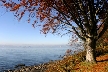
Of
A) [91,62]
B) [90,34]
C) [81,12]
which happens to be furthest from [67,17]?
[91,62]

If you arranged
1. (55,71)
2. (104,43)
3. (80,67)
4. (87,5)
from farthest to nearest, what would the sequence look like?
(104,43)
(55,71)
(80,67)
(87,5)

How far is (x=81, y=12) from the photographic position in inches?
676

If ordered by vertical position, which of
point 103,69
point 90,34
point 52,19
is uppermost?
point 52,19

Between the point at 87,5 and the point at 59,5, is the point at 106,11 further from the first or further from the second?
the point at 59,5

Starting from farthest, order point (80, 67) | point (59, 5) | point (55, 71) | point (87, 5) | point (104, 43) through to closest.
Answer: point (104, 43) → point (55, 71) → point (80, 67) → point (87, 5) → point (59, 5)

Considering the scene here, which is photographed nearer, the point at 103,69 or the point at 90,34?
the point at 103,69

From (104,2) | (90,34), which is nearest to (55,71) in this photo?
(90,34)

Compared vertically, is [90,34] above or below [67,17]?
below

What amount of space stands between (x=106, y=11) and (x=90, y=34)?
255 centimetres

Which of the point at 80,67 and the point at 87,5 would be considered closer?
the point at 87,5

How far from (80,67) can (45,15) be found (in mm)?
5984

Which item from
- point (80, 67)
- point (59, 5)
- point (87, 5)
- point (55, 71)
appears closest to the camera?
point (59, 5)

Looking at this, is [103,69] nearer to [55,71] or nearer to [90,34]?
[90,34]

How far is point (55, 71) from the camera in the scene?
2048 centimetres
